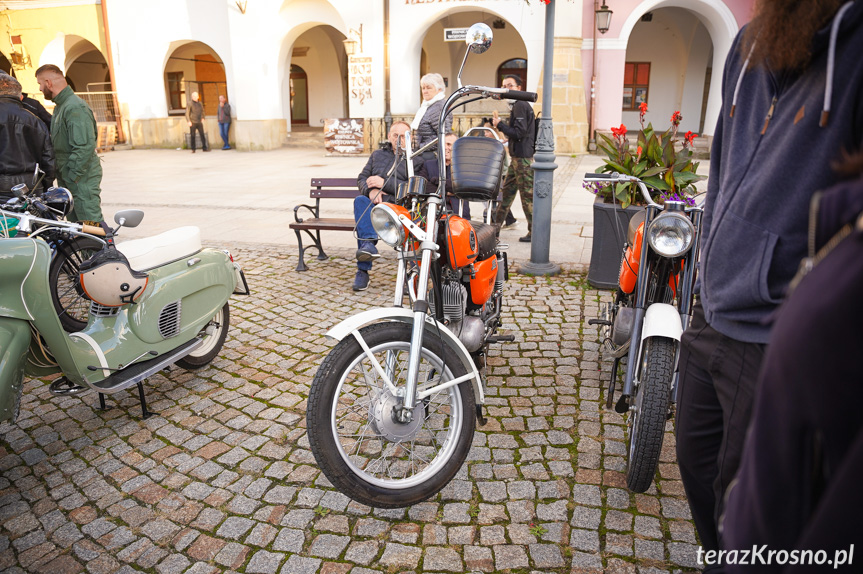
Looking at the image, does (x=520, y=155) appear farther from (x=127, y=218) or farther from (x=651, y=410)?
(x=651, y=410)

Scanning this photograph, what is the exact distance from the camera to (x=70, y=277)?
4449mm

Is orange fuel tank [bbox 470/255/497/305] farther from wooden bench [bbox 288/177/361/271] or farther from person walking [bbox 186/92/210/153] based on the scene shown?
person walking [bbox 186/92/210/153]

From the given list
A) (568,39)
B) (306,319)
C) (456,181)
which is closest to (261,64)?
(568,39)

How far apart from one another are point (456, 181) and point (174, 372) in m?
2.22

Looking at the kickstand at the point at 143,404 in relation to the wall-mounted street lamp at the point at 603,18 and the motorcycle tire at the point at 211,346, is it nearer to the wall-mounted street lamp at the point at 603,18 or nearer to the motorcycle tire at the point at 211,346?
the motorcycle tire at the point at 211,346

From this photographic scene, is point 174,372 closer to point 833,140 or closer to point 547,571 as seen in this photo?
point 547,571

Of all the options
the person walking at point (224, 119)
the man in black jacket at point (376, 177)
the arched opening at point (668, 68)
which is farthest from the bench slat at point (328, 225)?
the arched opening at point (668, 68)

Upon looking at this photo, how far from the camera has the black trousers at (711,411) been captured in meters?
1.38

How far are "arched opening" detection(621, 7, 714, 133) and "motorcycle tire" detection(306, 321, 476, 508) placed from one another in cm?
2019

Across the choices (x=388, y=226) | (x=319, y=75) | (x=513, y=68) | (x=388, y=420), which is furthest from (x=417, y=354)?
(x=319, y=75)

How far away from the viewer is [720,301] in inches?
Result: 55.5

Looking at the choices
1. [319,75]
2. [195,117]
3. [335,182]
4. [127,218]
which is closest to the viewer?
[127,218]

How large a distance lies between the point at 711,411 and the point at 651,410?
0.81m

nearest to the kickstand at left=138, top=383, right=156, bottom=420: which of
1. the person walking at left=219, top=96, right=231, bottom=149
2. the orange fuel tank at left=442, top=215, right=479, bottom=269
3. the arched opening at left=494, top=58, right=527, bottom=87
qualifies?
the orange fuel tank at left=442, top=215, right=479, bottom=269
